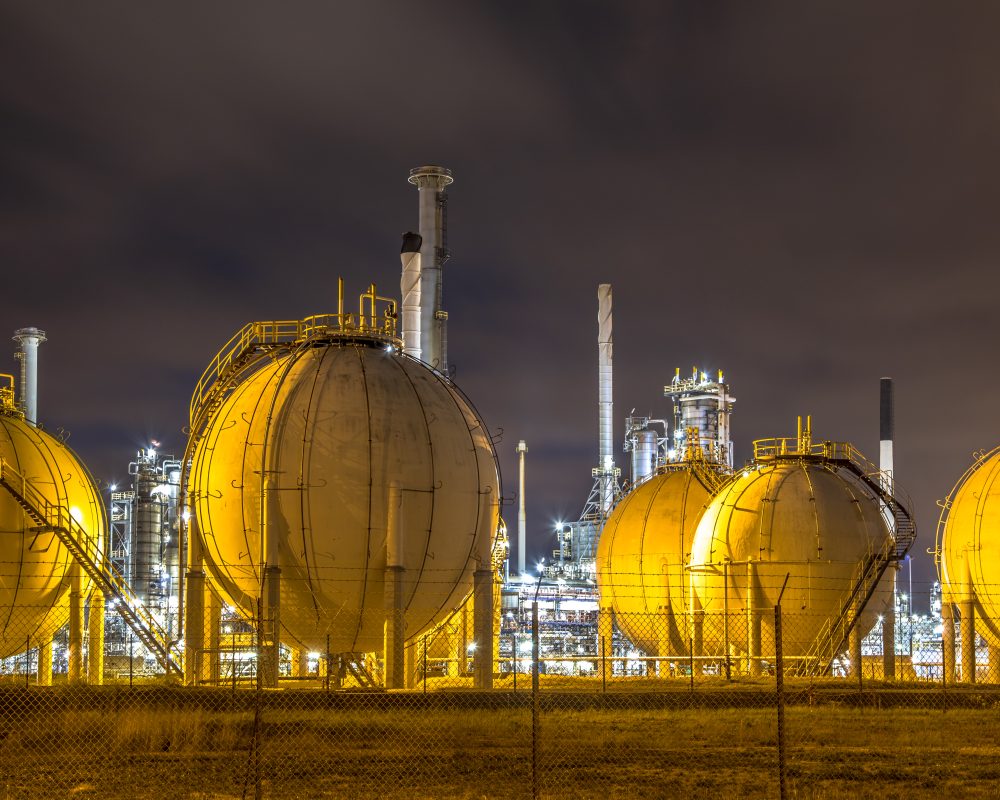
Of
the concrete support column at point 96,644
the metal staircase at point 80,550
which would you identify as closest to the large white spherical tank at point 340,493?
the metal staircase at point 80,550

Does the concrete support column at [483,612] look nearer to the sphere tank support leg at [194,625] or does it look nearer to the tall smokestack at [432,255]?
the sphere tank support leg at [194,625]

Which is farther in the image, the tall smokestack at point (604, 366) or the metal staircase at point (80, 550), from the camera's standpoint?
the tall smokestack at point (604, 366)

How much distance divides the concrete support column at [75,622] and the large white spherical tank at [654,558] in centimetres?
1670

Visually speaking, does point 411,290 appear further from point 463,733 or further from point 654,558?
point 463,733

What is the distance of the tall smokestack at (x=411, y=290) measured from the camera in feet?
163

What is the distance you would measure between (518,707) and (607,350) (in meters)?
53.3

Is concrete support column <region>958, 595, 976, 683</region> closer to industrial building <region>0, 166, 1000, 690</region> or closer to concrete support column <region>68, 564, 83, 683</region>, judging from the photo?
industrial building <region>0, 166, 1000, 690</region>

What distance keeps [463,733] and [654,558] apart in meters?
22.6

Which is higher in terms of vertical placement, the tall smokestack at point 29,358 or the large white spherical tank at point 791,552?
the tall smokestack at point 29,358

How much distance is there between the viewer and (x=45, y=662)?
Answer: 114 feet

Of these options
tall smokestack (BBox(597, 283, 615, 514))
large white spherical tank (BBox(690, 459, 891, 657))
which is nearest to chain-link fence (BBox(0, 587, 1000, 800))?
large white spherical tank (BBox(690, 459, 891, 657))

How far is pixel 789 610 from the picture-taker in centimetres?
3688

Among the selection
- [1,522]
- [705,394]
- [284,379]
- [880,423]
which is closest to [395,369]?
[284,379]

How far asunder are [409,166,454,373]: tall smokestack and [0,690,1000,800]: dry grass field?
27.7 m
